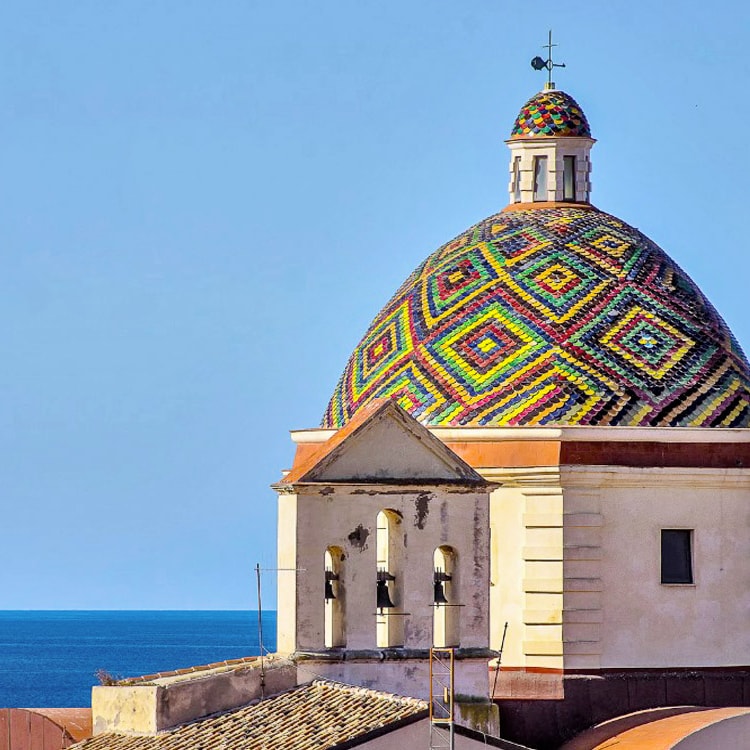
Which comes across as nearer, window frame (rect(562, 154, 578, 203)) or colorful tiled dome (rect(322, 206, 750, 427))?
colorful tiled dome (rect(322, 206, 750, 427))

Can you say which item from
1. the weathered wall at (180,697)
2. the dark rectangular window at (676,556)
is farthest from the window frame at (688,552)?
the weathered wall at (180,697)

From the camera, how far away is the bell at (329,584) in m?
19.3

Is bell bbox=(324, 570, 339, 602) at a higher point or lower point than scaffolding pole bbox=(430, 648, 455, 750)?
higher

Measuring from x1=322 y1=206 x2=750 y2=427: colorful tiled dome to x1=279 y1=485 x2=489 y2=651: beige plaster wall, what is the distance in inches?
67.7

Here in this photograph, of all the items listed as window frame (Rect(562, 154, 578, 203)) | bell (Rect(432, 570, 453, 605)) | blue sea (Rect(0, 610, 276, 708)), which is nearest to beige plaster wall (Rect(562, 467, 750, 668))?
bell (Rect(432, 570, 453, 605))

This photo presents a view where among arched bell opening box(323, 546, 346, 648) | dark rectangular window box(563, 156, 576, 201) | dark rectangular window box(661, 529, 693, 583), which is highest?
dark rectangular window box(563, 156, 576, 201)

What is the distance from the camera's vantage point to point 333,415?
73.9ft

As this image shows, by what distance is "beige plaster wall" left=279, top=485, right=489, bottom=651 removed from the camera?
19.2m

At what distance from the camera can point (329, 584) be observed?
63.3ft

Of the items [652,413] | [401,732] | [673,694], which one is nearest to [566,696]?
[673,694]

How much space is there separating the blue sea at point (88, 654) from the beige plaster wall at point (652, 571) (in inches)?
1727

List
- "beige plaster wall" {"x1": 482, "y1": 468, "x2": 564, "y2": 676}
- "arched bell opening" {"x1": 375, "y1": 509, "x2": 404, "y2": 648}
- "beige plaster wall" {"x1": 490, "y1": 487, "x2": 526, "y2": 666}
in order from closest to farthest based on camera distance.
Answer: "arched bell opening" {"x1": 375, "y1": 509, "x2": 404, "y2": 648}
"beige plaster wall" {"x1": 482, "y1": 468, "x2": 564, "y2": 676}
"beige plaster wall" {"x1": 490, "y1": 487, "x2": 526, "y2": 666}

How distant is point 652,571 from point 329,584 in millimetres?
3110

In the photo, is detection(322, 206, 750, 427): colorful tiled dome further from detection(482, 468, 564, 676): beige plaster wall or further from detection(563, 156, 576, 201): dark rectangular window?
detection(482, 468, 564, 676): beige plaster wall
